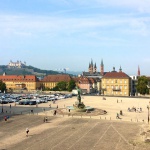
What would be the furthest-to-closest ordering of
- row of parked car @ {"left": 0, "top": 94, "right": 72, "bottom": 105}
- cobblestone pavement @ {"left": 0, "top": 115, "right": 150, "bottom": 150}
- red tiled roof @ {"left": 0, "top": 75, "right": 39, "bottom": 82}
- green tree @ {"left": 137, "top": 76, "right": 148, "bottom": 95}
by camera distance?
red tiled roof @ {"left": 0, "top": 75, "right": 39, "bottom": 82} < green tree @ {"left": 137, "top": 76, "right": 148, "bottom": 95} < row of parked car @ {"left": 0, "top": 94, "right": 72, "bottom": 105} < cobblestone pavement @ {"left": 0, "top": 115, "right": 150, "bottom": 150}

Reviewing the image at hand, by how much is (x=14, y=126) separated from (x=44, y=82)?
13884 centimetres

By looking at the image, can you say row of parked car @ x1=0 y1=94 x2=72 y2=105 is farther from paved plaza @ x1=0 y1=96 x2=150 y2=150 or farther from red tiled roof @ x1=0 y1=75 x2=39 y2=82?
red tiled roof @ x1=0 y1=75 x2=39 y2=82

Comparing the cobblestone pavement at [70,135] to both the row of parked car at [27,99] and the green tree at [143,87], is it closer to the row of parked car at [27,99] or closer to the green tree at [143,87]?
the row of parked car at [27,99]

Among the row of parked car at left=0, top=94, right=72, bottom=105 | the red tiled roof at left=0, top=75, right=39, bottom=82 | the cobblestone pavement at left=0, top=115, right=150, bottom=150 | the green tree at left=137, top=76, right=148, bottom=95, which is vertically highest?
the red tiled roof at left=0, top=75, right=39, bottom=82

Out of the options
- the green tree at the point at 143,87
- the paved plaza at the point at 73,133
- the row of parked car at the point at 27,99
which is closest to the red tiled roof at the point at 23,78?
the row of parked car at the point at 27,99

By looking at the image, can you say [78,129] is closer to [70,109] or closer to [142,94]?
[70,109]

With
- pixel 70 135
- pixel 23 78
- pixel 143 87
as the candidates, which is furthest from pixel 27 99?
pixel 23 78

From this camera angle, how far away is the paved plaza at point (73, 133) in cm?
3356

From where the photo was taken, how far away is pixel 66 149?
1266 inches

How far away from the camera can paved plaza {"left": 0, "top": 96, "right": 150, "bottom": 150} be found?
33.6 meters

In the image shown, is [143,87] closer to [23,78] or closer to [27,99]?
[27,99]

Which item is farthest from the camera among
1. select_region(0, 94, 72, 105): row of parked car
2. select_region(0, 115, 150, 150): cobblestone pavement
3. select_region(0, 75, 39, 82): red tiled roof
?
select_region(0, 75, 39, 82): red tiled roof

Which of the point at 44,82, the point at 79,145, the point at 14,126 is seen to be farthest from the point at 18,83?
the point at 79,145

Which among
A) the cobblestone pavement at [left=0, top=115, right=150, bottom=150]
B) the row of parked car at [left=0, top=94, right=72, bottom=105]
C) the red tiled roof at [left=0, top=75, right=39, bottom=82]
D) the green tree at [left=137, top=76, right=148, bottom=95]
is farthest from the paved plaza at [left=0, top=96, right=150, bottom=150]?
the red tiled roof at [left=0, top=75, right=39, bottom=82]
